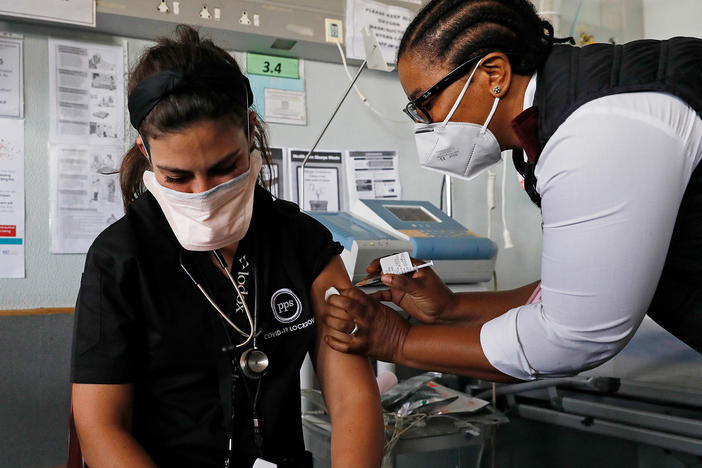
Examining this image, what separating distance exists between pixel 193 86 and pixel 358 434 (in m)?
0.67

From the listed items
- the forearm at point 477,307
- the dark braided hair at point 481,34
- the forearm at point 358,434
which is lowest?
the forearm at point 358,434

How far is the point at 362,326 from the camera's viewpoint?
1.25m

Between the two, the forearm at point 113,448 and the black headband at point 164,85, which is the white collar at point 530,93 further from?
the forearm at point 113,448

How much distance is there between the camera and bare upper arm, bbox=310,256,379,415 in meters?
1.22

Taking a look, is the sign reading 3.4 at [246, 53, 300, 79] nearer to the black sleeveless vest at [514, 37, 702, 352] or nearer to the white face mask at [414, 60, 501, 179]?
the white face mask at [414, 60, 501, 179]

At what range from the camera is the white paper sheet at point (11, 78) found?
1.92 m

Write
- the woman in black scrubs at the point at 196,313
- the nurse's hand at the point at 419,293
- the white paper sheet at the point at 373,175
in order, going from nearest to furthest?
the woman in black scrubs at the point at 196,313 → the nurse's hand at the point at 419,293 → the white paper sheet at the point at 373,175

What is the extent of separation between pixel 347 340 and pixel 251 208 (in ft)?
1.01

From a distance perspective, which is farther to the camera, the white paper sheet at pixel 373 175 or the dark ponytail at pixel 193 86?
the white paper sheet at pixel 373 175

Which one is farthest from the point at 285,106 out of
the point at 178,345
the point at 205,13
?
the point at 178,345

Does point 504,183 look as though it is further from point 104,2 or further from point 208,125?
point 208,125

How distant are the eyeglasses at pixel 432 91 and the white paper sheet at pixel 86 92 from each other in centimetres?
119

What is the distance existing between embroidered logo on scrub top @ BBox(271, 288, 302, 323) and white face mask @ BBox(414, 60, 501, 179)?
405 mm

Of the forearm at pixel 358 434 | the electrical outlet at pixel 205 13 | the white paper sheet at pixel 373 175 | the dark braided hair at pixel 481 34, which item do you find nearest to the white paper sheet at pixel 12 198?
the electrical outlet at pixel 205 13
